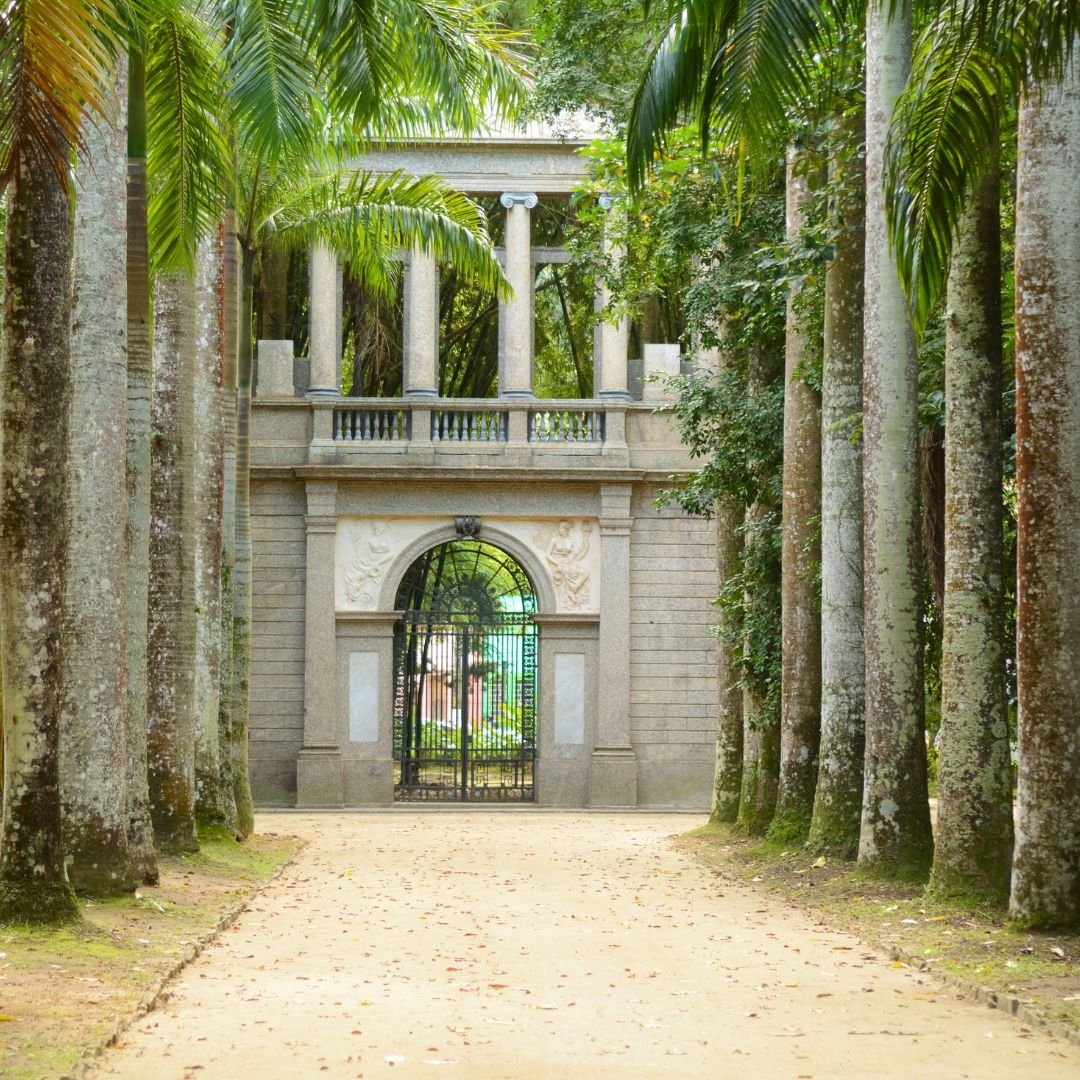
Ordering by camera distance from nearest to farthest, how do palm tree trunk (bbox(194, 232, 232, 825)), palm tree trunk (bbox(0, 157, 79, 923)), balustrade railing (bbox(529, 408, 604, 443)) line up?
palm tree trunk (bbox(0, 157, 79, 923)) < palm tree trunk (bbox(194, 232, 232, 825)) < balustrade railing (bbox(529, 408, 604, 443))

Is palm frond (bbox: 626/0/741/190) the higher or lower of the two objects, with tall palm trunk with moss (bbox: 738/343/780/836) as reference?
higher

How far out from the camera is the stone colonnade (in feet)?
88.2

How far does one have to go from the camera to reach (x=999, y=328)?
10.5 meters

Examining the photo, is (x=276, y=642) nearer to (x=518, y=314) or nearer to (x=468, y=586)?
(x=468, y=586)

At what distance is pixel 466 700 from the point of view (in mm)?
26359

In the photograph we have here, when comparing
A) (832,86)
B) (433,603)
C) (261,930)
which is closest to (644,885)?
(261,930)

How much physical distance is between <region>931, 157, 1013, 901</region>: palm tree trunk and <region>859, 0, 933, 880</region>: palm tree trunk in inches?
52.9

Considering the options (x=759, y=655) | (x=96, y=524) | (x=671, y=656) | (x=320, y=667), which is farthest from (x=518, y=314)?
(x=96, y=524)

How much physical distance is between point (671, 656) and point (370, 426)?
5956mm

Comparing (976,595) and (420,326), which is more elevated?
(420,326)

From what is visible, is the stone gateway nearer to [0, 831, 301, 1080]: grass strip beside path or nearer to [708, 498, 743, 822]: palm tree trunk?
[708, 498, 743, 822]: palm tree trunk

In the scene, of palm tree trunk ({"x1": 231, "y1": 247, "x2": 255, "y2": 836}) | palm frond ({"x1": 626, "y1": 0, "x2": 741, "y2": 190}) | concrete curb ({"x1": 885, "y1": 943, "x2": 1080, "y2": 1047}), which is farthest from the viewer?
palm tree trunk ({"x1": 231, "y1": 247, "x2": 255, "y2": 836})

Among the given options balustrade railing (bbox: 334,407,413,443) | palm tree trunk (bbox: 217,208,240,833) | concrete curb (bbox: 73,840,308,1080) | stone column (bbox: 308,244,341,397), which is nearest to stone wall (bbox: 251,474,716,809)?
balustrade railing (bbox: 334,407,413,443)

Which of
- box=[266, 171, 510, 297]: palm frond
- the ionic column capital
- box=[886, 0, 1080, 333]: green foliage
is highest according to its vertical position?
the ionic column capital
